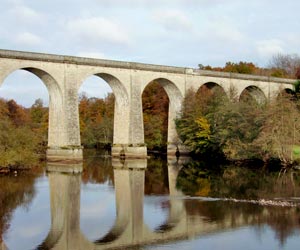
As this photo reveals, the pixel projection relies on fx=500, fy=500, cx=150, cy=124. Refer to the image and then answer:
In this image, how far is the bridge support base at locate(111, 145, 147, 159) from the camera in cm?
3994

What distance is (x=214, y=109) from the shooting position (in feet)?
130

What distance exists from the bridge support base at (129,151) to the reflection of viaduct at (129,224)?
17104 millimetres

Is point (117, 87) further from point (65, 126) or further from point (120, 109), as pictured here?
point (65, 126)

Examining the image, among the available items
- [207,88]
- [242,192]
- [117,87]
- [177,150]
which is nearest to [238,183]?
[242,192]

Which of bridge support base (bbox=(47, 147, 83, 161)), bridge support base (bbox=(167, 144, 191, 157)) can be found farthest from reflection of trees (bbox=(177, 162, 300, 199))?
bridge support base (bbox=(167, 144, 191, 157))

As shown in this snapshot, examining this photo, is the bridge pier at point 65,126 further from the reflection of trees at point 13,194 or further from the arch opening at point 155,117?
the arch opening at point 155,117

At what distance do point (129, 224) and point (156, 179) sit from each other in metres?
11.1

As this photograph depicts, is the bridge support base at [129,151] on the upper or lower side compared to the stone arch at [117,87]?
lower

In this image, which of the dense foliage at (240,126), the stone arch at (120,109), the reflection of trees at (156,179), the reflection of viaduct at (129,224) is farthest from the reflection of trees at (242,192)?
the stone arch at (120,109)

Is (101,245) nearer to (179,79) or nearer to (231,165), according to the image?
(231,165)

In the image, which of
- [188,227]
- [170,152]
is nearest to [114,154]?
[170,152]

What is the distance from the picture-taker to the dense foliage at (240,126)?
31.1m

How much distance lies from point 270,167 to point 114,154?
14.0m

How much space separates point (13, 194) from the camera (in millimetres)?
21156
